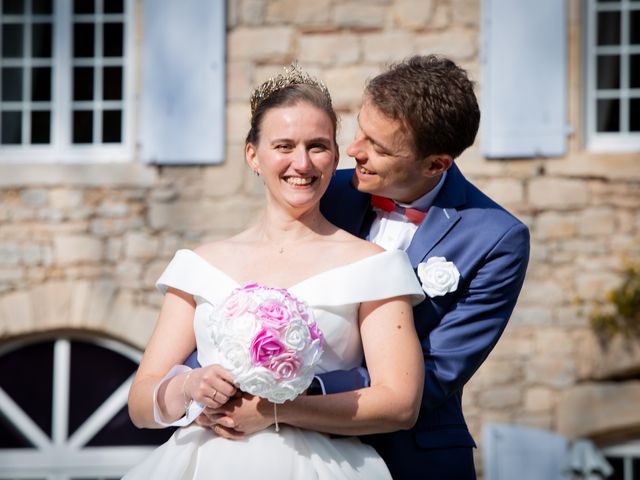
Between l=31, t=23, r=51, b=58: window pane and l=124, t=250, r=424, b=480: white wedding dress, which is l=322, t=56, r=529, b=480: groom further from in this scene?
l=31, t=23, r=51, b=58: window pane

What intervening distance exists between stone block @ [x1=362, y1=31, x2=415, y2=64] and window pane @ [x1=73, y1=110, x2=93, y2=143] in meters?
1.79

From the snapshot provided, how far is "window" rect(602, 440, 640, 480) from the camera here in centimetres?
709

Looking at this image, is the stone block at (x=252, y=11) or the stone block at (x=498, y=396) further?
the stone block at (x=252, y=11)

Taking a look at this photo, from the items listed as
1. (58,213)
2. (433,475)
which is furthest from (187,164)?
(433,475)

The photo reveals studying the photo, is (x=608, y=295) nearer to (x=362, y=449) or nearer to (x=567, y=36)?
(x=567, y=36)

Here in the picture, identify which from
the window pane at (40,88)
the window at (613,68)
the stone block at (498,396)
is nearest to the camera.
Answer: the stone block at (498,396)

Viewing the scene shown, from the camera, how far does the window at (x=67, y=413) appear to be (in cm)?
738

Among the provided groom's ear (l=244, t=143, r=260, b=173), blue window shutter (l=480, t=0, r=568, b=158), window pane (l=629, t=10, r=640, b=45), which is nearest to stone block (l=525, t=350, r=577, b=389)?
blue window shutter (l=480, t=0, r=568, b=158)

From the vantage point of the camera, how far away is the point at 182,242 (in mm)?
7082

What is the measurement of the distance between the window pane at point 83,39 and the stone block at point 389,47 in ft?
5.82

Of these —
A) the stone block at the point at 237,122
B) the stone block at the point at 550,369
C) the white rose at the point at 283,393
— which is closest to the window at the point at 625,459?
the stone block at the point at 550,369

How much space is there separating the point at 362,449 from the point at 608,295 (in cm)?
422

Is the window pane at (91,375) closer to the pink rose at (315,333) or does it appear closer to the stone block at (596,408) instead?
the stone block at (596,408)

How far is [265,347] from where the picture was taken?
2570 mm
